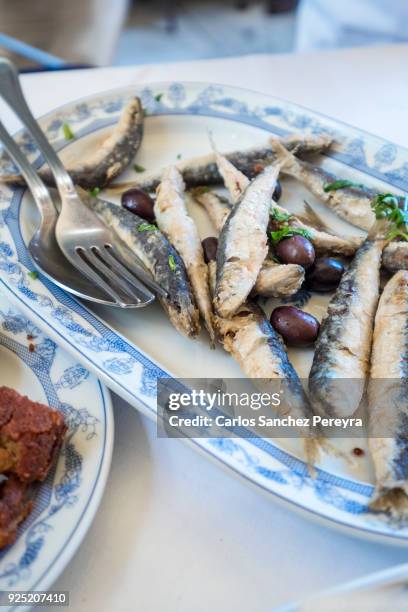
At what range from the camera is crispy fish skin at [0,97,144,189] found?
72.8 inches

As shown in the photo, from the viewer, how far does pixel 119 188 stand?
1905 millimetres

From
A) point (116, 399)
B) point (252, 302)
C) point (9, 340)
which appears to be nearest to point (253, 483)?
point (116, 399)

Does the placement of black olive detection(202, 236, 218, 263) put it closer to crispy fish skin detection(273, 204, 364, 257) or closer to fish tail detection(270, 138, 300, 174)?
crispy fish skin detection(273, 204, 364, 257)

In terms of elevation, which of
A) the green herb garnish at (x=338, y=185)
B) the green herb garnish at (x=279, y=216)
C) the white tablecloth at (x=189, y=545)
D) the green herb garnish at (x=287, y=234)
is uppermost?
the green herb garnish at (x=338, y=185)

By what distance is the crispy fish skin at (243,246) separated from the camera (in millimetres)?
1375

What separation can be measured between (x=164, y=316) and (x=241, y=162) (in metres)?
0.71

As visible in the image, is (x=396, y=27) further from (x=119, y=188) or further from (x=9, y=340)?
(x=9, y=340)

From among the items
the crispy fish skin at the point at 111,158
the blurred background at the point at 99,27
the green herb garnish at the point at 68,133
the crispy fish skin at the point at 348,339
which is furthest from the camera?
the blurred background at the point at 99,27

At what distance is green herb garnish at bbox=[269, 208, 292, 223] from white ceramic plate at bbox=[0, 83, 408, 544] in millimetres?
210

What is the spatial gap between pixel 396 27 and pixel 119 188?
6.74 feet

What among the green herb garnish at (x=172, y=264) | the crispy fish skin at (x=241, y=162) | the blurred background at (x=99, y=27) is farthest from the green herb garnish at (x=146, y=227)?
the blurred background at (x=99, y=27)

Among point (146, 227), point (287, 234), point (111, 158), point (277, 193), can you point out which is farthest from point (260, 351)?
point (111, 158)

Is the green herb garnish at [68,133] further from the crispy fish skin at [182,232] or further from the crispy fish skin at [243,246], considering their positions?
the crispy fish skin at [243,246]

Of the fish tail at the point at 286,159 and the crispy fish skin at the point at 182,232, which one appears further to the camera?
the fish tail at the point at 286,159
